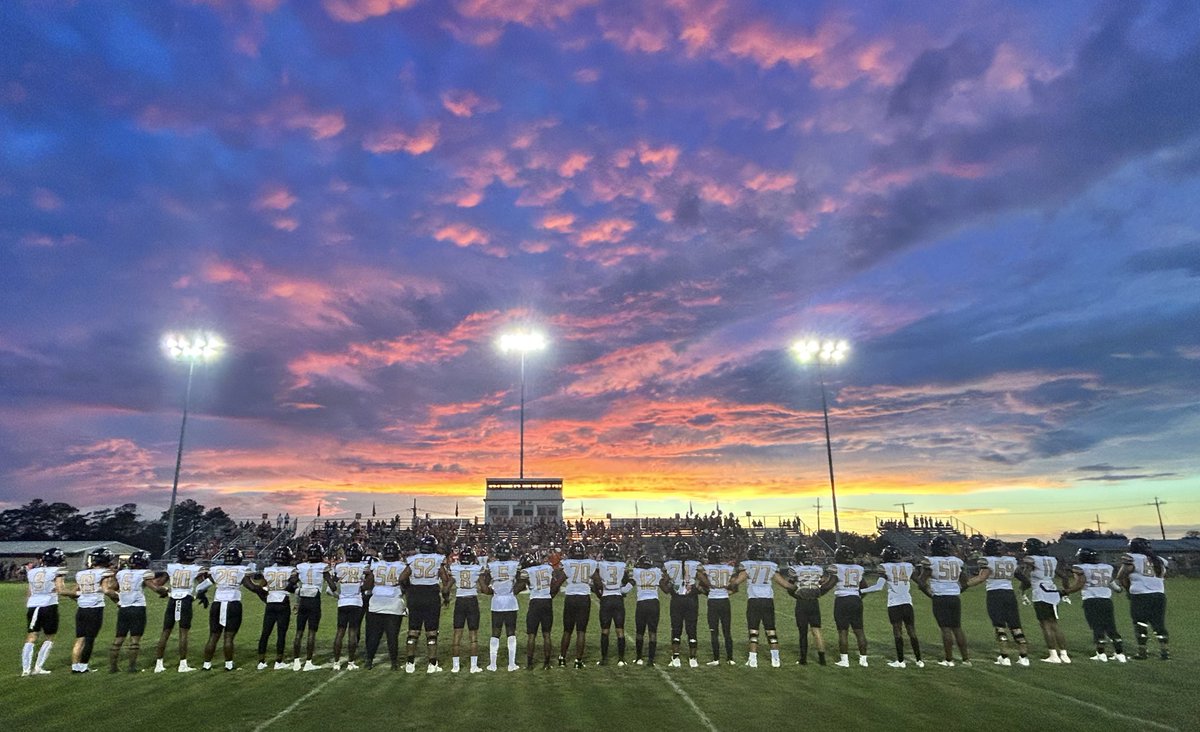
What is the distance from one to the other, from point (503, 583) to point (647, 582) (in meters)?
2.81

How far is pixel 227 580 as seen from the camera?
510 inches

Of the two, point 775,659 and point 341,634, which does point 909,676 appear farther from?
point 341,634

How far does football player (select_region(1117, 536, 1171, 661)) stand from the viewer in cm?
1327

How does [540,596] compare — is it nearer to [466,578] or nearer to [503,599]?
[503,599]

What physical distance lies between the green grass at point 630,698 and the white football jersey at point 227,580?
4.50 feet

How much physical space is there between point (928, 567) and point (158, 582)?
1506 centimetres

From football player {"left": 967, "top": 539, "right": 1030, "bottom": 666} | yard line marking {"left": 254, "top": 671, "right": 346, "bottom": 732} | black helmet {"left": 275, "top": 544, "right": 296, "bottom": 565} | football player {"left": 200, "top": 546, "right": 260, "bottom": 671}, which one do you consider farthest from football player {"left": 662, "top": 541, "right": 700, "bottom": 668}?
football player {"left": 200, "top": 546, "right": 260, "bottom": 671}

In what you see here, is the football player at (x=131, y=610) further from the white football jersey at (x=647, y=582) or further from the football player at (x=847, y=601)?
the football player at (x=847, y=601)

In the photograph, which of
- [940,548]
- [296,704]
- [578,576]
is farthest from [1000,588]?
[296,704]

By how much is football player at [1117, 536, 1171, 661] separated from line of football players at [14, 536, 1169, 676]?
1.0 inches

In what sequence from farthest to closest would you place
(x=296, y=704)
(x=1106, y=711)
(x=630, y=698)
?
1. (x=630, y=698)
2. (x=296, y=704)
3. (x=1106, y=711)

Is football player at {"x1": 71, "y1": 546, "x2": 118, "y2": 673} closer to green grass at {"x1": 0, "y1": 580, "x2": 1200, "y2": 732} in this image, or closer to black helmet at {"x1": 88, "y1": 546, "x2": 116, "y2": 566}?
black helmet at {"x1": 88, "y1": 546, "x2": 116, "y2": 566}

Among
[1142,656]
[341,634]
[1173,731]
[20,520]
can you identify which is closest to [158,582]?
[341,634]

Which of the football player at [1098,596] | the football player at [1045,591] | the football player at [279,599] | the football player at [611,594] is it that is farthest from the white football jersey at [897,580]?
the football player at [279,599]
